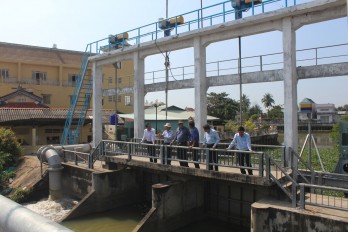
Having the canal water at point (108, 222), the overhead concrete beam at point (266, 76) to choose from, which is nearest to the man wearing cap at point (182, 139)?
the canal water at point (108, 222)

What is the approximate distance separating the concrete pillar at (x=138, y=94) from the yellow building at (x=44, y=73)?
18.1 meters

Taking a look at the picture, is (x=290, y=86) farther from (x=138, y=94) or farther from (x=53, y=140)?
(x=53, y=140)

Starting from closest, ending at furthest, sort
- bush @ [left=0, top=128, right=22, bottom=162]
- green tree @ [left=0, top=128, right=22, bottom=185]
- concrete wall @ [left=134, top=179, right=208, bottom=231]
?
concrete wall @ [left=134, top=179, right=208, bottom=231]
green tree @ [left=0, top=128, right=22, bottom=185]
bush @ [left=0, top=128, right=22, bottom=162]

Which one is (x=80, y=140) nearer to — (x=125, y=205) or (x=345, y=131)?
(x=125, y=205)

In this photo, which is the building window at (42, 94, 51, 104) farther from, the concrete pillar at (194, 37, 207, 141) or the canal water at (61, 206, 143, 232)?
the concrete pillar at (194, 37, 207, 141)

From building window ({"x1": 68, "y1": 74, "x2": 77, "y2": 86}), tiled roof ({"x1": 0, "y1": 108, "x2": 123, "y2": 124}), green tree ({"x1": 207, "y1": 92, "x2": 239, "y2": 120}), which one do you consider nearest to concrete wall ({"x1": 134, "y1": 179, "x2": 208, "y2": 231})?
tiled roof ({"x1": 0, "y1": 108, "x2": 123, "y2": 124})

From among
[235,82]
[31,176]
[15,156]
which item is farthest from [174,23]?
[15,156]

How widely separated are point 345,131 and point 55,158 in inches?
529

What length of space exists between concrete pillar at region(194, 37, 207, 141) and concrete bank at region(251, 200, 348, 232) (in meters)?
6.48

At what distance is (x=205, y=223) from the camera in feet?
42.9

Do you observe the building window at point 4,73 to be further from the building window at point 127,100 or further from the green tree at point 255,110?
the green tree at point 255,110

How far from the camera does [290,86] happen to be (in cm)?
1230

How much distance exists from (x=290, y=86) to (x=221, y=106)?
4855 cm

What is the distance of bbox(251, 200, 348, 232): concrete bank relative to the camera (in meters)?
7.78
